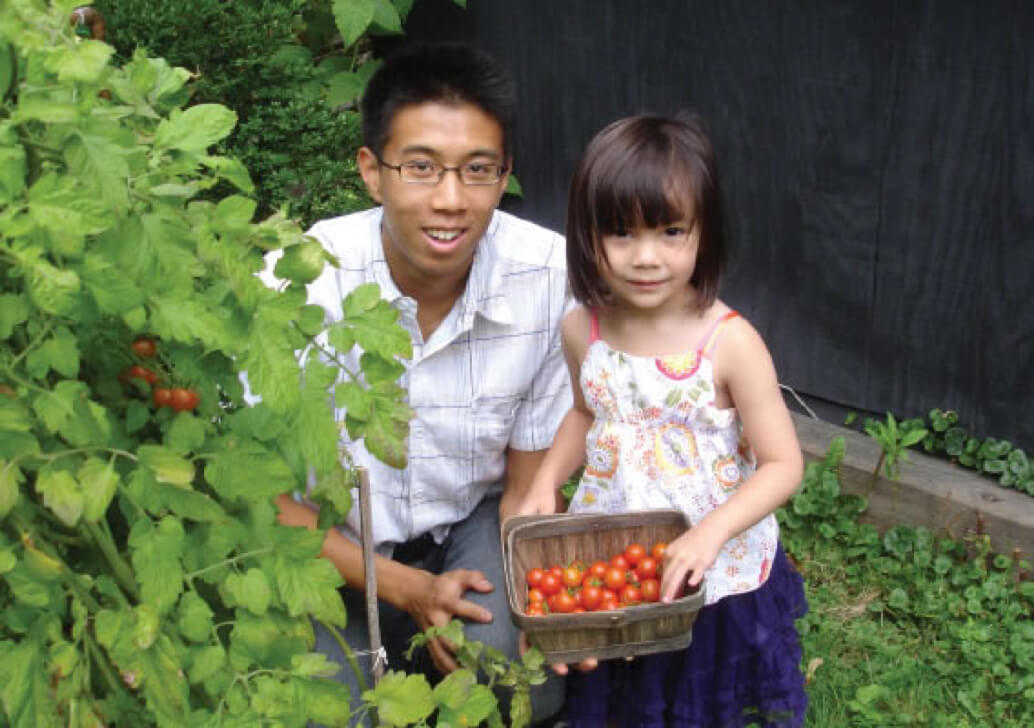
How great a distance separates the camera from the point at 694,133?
2387 millimetres

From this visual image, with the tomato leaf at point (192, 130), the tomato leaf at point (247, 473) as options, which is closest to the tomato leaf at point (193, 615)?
the tomato leaf at point (247, 473)

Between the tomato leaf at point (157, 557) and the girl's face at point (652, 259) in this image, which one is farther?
the girl's face at point (652, 259)

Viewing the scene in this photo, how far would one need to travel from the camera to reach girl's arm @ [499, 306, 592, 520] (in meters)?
2.56

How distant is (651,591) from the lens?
2316 millimetres

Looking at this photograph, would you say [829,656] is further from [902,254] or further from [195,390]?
[195,390]

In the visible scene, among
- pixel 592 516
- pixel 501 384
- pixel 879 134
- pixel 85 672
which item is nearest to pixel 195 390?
pixel 85 672

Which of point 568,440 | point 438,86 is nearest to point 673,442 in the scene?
point 568,440

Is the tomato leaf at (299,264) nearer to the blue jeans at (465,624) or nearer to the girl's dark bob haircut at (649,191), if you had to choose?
the girl's dark bob haircut at (649,191)

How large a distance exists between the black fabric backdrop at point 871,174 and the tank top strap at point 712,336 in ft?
4.22

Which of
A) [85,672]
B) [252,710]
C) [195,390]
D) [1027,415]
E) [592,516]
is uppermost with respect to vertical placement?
[195,390]

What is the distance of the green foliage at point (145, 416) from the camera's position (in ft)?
3.84

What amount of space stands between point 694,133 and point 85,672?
1533mm

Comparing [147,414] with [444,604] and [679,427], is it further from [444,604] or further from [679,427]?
[444,604]

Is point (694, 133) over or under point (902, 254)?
over
